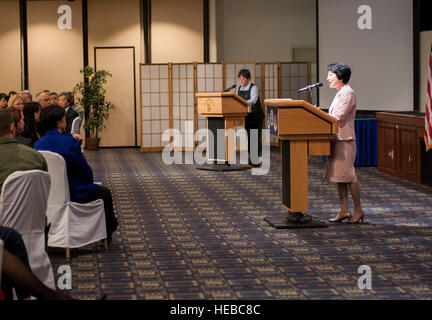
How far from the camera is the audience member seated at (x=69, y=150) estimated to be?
5359 millimetres

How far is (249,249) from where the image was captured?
5469mm

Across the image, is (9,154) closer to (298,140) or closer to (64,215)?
(64,215)

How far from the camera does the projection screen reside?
32.8ft

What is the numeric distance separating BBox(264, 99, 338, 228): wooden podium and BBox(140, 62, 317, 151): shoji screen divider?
7.52 meters

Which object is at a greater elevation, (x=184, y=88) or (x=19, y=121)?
(x=184, y=88)

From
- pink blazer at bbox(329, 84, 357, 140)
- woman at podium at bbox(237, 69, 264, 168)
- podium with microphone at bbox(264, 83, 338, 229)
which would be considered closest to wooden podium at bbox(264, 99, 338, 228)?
podium with microphone at bbox(264, 83, 338, 229)

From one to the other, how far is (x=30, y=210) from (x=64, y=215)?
1.10 meters

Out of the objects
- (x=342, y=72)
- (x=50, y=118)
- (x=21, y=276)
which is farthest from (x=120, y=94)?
(x=21, y=276)

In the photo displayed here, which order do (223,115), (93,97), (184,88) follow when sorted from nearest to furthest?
(223,115), (184,88), (93,97)

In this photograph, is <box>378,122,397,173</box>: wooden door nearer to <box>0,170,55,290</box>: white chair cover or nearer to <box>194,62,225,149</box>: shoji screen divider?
<box>194,62,225,149</box>: shoji screen divider

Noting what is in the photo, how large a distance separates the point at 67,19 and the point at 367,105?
269 inches

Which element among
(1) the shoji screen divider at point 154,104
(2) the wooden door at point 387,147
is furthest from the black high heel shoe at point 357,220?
(1) the shoji screen divider at point 154,104

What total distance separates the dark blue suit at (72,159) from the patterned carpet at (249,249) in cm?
48
